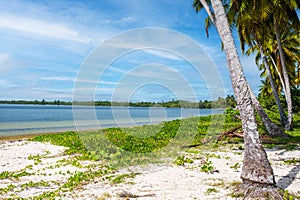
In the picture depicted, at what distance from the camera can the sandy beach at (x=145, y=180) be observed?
606 cm

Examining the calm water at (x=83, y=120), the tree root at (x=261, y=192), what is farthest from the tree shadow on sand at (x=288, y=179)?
the calm water at (x=83, y=120)

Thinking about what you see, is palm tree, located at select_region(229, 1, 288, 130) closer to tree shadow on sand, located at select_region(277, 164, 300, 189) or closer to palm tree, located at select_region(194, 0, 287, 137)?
palm tree, located at select_region(194, 0, 287, 137)

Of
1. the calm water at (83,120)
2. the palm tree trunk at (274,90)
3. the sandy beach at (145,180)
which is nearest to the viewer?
the sandy beach at (145,180)

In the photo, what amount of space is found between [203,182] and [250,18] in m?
9.97

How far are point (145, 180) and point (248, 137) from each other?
119 inches

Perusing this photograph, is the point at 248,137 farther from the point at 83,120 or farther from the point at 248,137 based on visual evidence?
the point at 83,120

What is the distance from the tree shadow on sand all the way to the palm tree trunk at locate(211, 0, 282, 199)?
1.09m

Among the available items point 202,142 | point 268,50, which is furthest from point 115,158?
point 268,50

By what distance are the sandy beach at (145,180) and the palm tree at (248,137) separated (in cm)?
51

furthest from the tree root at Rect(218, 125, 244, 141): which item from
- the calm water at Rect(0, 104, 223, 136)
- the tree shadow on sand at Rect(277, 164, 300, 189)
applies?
the calm water at Rect(0, 104, 223, 136)

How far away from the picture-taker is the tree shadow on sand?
6093 millimetres

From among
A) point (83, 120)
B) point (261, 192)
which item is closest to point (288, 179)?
point (261, 192)

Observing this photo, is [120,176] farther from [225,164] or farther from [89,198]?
[225,164]

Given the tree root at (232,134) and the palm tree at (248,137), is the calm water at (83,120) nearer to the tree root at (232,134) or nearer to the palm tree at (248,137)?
the tree root at (232,134)
